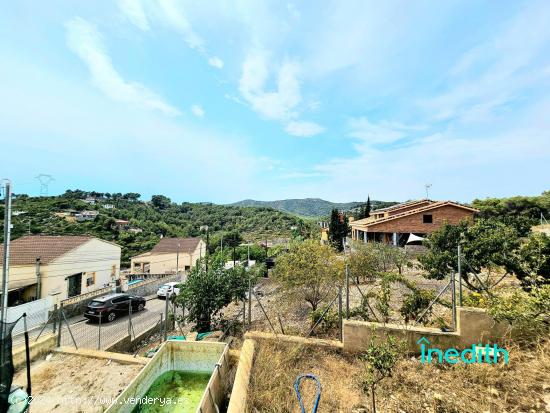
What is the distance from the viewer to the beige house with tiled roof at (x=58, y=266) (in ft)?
54.3

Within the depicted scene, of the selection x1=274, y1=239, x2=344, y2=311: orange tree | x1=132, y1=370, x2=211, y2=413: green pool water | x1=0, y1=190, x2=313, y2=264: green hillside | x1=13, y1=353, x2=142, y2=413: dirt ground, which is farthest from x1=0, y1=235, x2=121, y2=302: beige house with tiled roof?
x1=274, y1=239, x2=344, y2=311: orange tree

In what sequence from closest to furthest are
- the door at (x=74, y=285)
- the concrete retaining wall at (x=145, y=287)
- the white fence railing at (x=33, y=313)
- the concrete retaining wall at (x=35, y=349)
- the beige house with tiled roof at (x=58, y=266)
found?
the concrete retaining wall at (x=35, y=349) < the white fence railing at (x=33, y=313) < the beige house with tiled roof at (x=58, y=266) < the door at (x=74, y=285) < the concrete retaining wall at (x=145, y=287)

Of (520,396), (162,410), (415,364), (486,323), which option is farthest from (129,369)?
(486,323)

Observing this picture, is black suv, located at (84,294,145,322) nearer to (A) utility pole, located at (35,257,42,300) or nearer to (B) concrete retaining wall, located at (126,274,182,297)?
(A) utility pole, located at (35,257,42,300)

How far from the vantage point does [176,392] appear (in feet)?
19.5

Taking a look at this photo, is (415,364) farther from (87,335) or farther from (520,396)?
(87,335)

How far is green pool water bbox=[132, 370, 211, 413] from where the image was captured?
5.38m

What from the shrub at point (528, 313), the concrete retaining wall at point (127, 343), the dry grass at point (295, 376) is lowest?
the concrete retaining wall at point (127, 343)

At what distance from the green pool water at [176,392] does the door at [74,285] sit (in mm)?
18106

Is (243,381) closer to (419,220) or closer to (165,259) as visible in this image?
(419,220)

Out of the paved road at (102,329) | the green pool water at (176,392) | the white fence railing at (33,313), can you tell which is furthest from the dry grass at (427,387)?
the white fence railing at (33,313)

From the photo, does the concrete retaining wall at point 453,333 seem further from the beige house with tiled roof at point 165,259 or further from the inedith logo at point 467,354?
the beige house with tiled roof at point 165,259

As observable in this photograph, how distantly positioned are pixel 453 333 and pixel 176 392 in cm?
650

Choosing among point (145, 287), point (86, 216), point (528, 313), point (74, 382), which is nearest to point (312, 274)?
point (528, 313)
